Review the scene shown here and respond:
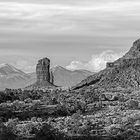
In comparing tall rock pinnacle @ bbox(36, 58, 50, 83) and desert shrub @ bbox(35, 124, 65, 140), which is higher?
tall rock pinnacle @ bbox(36, 58, 50, 83)

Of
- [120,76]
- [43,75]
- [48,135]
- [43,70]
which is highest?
[43,70]

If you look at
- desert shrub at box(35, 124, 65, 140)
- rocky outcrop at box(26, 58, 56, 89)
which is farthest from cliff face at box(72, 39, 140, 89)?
desert shrub at box(35, 124, 65, 140)

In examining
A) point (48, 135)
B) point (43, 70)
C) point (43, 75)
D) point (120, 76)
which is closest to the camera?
point (48, 135)

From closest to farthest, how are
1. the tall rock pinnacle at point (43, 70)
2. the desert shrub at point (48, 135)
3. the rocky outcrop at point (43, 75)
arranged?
the desert shrub at point (48, 135) → the rocky outcrop at point (43, 75) → the tall rock pinnacle at point (43, 70)

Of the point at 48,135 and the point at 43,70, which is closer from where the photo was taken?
the point at 48,135

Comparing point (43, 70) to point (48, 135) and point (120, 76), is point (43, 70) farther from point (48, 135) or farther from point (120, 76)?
point (48, 135)

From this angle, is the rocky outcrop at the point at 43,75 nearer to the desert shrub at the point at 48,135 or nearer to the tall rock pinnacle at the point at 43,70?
the tall rock pinnacle at the point at 43,70

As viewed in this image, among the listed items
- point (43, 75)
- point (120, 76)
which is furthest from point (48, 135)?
point (43, 75)

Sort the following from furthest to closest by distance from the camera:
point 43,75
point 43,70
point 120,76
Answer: point 43,70
point 43,75
point 120,76

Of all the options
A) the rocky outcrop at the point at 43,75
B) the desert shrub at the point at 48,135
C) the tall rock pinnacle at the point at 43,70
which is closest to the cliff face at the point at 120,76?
the rocky outcrop at the point at 43,75

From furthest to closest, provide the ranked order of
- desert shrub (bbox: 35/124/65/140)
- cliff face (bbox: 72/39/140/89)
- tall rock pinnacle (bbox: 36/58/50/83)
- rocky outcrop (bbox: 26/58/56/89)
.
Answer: tall rock pinnacle (bbox: 36/58/50/83) < rocky outcrop (bbox: 26/58/56/89) < cliff face (bbox: 72/39/140/89) < desert shrub (bbox: 35/124/65/140)

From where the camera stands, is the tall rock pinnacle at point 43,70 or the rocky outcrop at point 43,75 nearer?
the rocky outcrop at point 43,75

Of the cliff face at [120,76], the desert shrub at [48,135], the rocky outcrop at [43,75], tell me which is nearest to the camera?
the desert shrub at [48,135]

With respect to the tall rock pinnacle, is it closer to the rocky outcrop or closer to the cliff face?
the rocky outcrop
